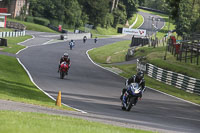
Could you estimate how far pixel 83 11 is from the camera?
126 m

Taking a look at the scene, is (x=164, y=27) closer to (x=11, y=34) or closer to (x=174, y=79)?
(x=11, y=34)

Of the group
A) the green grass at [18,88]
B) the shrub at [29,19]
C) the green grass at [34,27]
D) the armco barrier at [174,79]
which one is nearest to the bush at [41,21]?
the shrub at [29,19]

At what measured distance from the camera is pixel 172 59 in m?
45.3

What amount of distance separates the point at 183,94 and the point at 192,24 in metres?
59.9

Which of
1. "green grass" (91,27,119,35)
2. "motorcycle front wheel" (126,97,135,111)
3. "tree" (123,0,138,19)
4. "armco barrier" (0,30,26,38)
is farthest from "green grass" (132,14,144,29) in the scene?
"motorcycle front wheel" (126,97,135,111)

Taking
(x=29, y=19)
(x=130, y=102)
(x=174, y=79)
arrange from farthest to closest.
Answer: (x=29, y=19) < (x=174, y=79) < (x=130, y=102)

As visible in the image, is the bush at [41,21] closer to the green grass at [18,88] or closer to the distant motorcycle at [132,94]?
the green grass at [18,88]

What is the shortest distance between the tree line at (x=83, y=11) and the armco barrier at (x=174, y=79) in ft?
227

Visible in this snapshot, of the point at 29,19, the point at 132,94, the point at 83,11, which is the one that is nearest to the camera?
the point at 132,94

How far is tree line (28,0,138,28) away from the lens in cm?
11088

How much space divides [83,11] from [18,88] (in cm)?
10234

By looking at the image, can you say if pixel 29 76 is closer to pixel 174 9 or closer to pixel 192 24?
pixel 174 9

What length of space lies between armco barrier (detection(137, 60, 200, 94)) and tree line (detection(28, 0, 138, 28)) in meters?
69.2

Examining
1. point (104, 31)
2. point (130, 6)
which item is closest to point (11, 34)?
point (104, 31)
